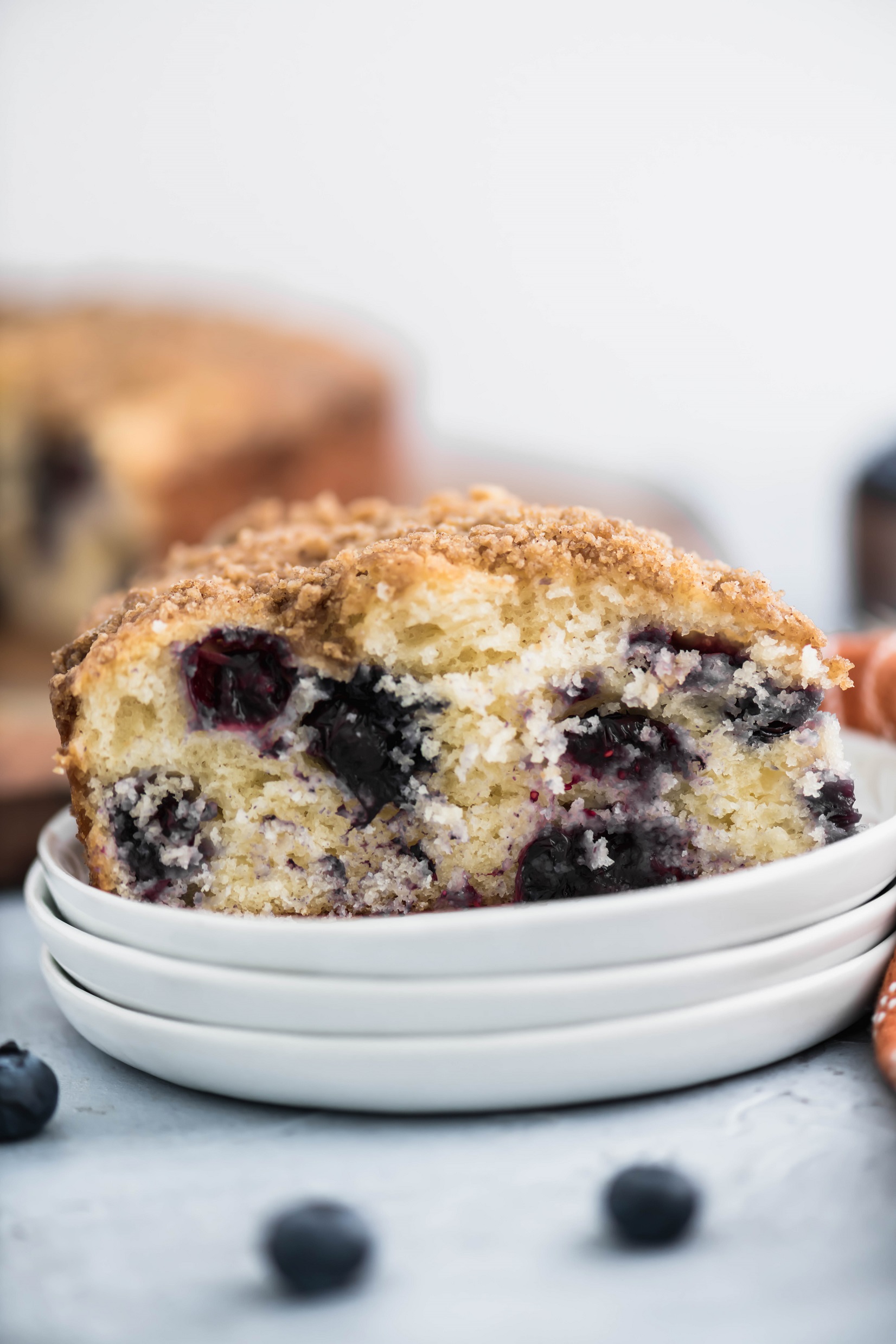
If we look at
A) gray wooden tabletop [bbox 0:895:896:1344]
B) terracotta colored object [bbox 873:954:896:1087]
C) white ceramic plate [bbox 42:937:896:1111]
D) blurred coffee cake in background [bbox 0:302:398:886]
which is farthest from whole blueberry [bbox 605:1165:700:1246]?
blurred coffee cake in background [bbox 0:302:398:886]

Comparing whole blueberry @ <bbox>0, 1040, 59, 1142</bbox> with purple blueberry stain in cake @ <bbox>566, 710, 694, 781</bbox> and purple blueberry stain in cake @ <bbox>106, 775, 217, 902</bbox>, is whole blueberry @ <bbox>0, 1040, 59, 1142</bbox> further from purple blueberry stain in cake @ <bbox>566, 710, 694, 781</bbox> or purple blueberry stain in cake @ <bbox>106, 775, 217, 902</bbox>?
purple blueberry stain in cake @ <bbox>566, 710, 694, 781</bbox>

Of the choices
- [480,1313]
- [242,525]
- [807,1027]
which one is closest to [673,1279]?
[480,1313]

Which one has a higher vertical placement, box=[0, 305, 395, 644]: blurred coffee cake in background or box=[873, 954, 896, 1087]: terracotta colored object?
box=[873, 954, 896, 1087]: terracotta colored object

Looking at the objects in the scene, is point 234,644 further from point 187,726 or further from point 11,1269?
point 11,1269

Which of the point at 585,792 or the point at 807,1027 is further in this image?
the point at 585,792

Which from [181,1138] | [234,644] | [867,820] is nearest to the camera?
[181,1138]

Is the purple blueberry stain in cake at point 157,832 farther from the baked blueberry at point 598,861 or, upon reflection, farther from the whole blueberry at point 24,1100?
the baked blueberry at point 598,861

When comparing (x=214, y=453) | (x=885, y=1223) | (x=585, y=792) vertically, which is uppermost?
(x=585, y=792)
